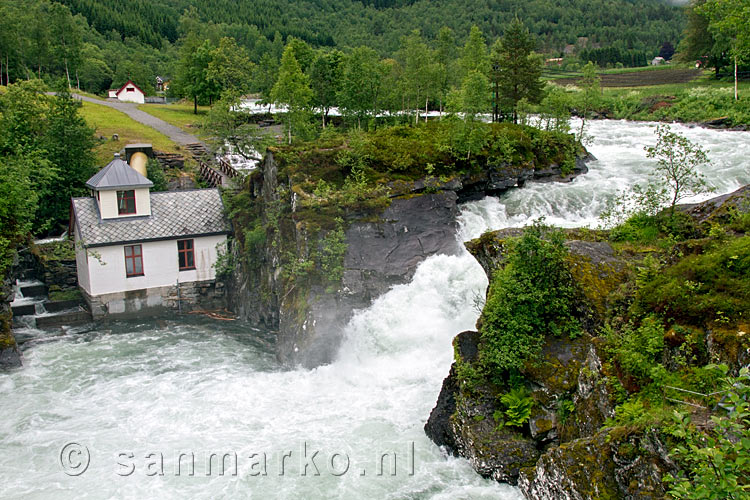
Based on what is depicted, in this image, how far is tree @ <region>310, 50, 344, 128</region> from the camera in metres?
47.4

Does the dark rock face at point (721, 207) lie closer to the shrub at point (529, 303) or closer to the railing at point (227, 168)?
the shrub at point (529, 303)

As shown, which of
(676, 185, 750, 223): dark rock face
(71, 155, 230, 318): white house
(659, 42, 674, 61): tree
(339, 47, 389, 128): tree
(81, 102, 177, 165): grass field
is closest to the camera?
(676, 185, 750, 223): dark rock face

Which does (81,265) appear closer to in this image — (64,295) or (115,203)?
(64,295)

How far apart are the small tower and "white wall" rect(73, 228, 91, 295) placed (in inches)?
66.7

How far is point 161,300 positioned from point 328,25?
5574 inches

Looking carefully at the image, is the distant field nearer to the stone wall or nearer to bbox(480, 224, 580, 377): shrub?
the stone wall

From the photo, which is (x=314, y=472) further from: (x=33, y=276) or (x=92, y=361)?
(x=33, y=276)

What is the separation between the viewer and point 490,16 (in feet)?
534

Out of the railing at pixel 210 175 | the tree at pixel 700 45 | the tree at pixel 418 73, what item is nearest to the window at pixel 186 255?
the railing at pixel 210 175

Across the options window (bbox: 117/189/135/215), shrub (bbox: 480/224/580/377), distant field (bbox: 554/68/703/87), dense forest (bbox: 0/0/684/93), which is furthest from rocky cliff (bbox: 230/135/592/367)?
dense forest (bbox: 0/0/684/93)

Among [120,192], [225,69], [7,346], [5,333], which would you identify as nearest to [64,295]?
[120,192]

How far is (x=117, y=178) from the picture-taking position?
2964 centimetres

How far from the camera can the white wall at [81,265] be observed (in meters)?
29.0
